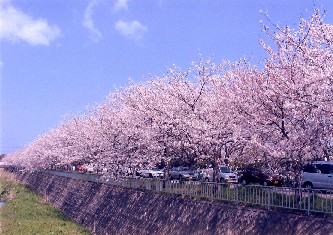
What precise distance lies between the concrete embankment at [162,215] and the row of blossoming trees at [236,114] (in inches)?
76.7

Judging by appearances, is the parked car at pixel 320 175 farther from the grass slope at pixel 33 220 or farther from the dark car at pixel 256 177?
the grass slope at pixel 33 220

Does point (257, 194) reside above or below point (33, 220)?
above

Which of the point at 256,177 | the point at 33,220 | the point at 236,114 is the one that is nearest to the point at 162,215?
the point at 236,114

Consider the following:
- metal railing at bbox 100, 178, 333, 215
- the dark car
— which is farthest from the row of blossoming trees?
the dark car

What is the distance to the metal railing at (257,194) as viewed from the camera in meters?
12.1

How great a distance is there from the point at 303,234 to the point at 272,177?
13633 mm

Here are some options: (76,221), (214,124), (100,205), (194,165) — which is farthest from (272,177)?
(76,221)

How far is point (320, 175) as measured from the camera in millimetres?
21531

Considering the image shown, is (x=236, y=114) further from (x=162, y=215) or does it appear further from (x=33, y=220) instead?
(x=33, y=220)

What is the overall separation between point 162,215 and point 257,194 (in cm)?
555

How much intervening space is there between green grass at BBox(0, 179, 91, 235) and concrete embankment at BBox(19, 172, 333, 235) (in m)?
1.03

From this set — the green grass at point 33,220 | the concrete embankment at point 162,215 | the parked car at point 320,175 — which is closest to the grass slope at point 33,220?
the green grass at point 33,220

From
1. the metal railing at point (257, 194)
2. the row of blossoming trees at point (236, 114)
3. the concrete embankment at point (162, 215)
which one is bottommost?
the concrete embankment at point (162, 215)

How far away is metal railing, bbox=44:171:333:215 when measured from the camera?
1215 cm
